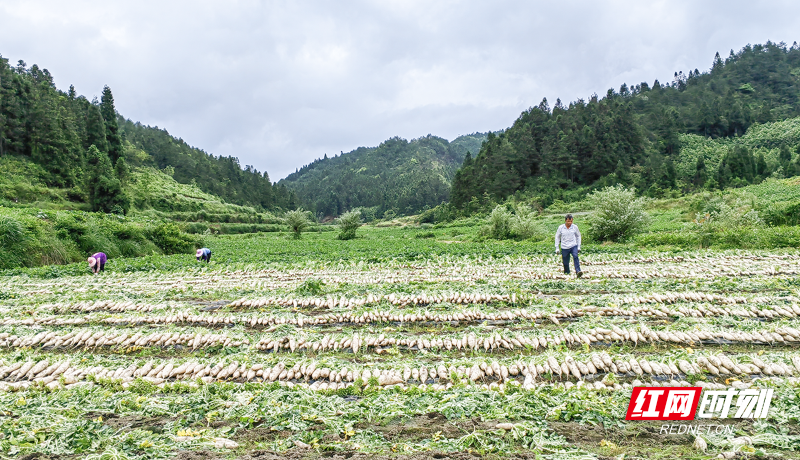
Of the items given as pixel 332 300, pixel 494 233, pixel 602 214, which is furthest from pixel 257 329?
pixel 494 233

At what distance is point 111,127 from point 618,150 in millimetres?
96202

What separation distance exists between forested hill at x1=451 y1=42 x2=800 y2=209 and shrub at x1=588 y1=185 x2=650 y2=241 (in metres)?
42.3

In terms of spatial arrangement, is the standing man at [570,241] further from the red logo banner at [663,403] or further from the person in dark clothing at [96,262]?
the person in dark clothing at [96,262]

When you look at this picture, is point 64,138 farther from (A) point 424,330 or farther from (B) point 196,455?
(B) point 196,455

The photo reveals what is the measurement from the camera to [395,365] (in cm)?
581

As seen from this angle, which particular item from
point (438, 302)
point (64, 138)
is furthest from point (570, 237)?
point (64, 138)

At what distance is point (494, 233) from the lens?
1273 inches

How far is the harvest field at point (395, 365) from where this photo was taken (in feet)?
12.5

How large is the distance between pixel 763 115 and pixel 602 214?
11289 centimetres

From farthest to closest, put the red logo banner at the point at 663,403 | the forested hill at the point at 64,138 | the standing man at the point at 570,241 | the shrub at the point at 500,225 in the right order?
the forested hill at the point at 64,138 → the shrub at the point at 500,225 → the standing man at the point at 570,241 → the red logo banner at the point at 663,403

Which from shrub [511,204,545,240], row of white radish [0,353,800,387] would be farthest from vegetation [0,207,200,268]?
shrub [511,204,545,240]

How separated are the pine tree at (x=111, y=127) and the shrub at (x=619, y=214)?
77.8 metres

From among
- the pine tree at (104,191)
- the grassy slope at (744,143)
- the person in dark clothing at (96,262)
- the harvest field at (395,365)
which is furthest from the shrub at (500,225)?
the grassy slope at (744,143)

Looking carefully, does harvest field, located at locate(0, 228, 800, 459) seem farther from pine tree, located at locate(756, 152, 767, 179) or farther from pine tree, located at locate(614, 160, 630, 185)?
pine tree, located at locate(756, 152, 767, 179)
